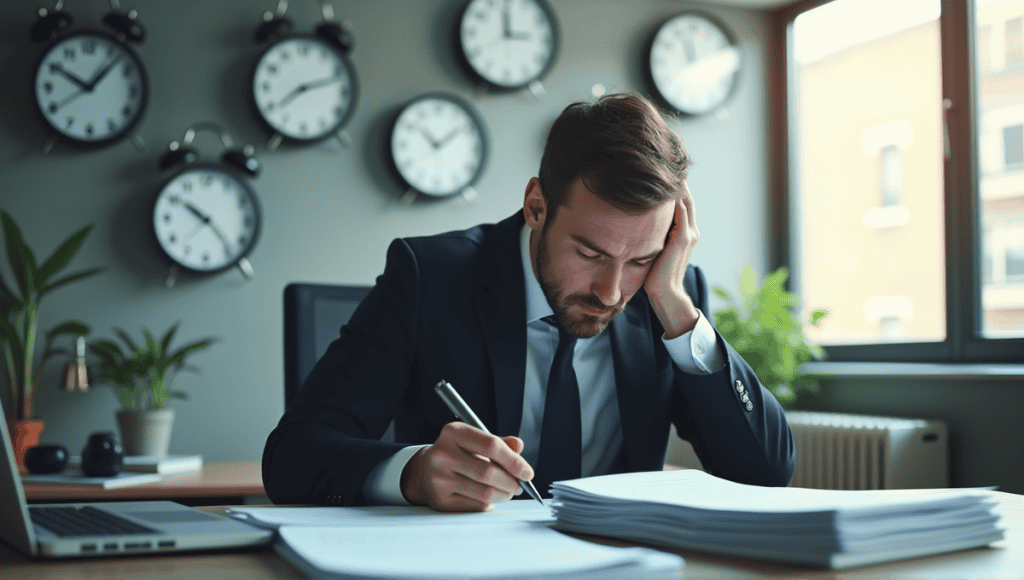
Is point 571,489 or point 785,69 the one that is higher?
point 785,69

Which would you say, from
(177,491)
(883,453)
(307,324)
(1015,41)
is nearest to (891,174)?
(1015,41)

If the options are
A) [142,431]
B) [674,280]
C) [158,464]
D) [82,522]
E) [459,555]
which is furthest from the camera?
[142,431]

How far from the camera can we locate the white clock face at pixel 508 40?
11.5ft

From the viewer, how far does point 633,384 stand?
1427 mm

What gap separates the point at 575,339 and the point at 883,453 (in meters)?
1.88

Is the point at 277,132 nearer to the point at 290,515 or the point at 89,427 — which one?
the point at 89,427

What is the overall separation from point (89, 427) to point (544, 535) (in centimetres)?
262

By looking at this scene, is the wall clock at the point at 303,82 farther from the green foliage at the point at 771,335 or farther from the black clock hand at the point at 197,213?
the green foliage at the point at 771,335

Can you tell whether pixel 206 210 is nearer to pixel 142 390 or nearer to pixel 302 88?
pixel 302 88

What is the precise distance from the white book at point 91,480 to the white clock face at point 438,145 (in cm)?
153

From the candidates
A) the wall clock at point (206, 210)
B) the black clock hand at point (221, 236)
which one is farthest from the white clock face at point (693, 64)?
the black clock hand at point (221, 236)

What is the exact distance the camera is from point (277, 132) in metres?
3.17

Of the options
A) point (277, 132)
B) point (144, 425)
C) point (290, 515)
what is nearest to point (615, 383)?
point (290, 515)

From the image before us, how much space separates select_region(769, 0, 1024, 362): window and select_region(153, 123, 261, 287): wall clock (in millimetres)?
2423
